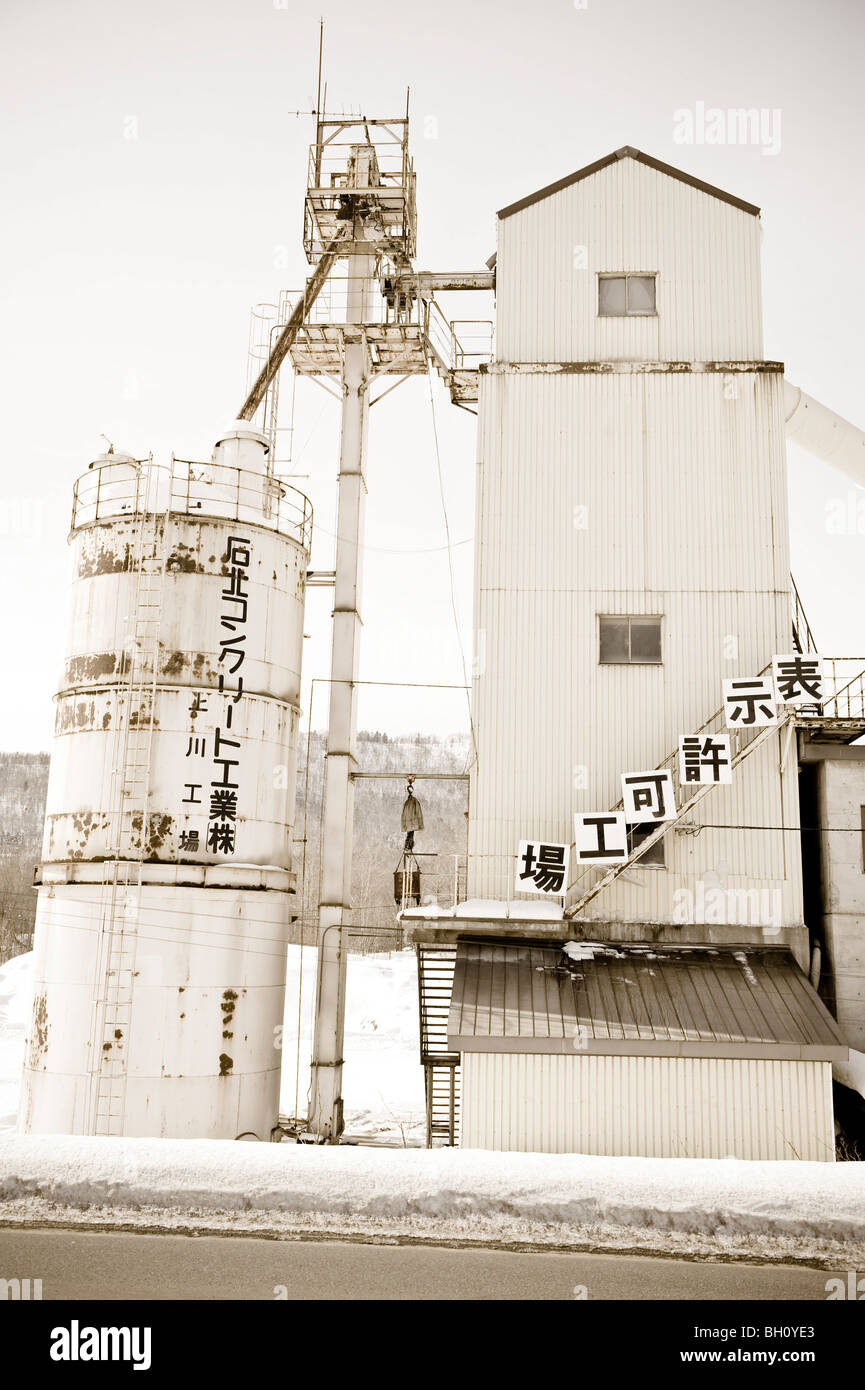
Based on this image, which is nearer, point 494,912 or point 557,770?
point 494,912

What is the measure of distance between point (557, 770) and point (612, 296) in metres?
11.1

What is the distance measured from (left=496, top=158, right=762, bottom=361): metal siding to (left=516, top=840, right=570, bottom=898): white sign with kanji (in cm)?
1105

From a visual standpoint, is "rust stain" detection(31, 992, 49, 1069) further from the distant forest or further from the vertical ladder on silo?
the distant forest

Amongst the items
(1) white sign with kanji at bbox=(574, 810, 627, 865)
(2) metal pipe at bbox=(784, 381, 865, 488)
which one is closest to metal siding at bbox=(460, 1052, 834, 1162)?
(1) white sign with kanji at bbox=(574, 810, 627, 865)

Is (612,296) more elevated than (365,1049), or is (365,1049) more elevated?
(612,296)

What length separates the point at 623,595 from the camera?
2119 cm

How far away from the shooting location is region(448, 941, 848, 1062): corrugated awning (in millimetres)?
16828

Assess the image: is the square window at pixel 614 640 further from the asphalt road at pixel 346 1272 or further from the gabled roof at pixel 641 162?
the asphalt road at pixel 346 1272

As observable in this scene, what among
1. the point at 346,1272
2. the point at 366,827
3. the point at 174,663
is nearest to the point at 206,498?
the point at 174,663

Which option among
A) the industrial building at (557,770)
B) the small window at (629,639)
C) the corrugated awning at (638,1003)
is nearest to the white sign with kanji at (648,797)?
the industrial building at (557,770)

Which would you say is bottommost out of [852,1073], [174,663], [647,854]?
[852,1073]

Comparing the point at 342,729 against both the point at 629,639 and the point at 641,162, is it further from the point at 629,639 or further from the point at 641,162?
the point at 641,162

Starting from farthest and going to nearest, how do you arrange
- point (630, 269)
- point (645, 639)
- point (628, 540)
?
1. point (630, 269)
2. point (628, 540)
3. point (645, 639)
